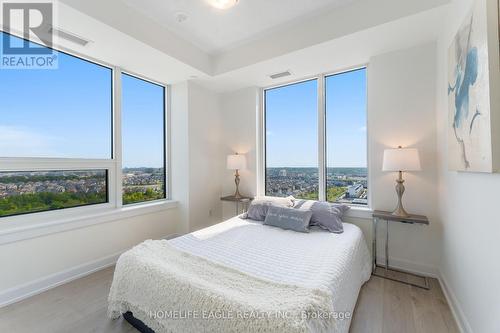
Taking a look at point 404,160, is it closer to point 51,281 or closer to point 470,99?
point 470,99

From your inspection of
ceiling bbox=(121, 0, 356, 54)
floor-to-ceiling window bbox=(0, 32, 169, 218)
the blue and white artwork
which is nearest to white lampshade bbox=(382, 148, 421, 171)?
the blue and white artwork

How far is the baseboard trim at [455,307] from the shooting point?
5.26 feet

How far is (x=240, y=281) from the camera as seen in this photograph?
142 centimetres

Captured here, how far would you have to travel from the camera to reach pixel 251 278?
4.75 feet

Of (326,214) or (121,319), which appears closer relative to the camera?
(121,319)

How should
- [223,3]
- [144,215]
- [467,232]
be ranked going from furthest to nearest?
[144,215], [223,3], [467,232]

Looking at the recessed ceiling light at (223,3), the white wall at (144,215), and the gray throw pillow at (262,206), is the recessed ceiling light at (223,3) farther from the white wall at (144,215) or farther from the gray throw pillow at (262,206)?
the gray throw pillow at (262,206)

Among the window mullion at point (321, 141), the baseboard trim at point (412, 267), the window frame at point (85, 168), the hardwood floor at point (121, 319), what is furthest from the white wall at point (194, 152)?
the baseboard trim at point (412, 267)

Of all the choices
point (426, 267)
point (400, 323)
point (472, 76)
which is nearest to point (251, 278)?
point (400, 323)

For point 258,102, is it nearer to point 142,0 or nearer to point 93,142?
point 142,0

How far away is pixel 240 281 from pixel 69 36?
9.59 ft

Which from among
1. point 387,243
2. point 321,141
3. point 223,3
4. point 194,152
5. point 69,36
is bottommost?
point 387,243

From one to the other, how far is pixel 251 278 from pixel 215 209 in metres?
2.72

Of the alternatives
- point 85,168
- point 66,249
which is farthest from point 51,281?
point 85,168
